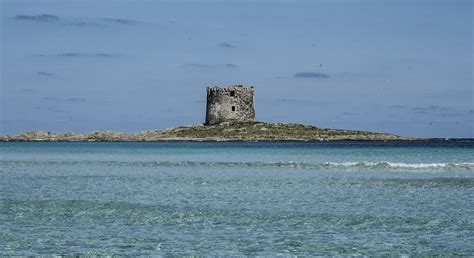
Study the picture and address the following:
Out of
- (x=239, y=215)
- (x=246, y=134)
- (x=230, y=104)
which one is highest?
(x=230, y=104)

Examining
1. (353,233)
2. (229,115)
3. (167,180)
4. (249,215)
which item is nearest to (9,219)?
(249,215)

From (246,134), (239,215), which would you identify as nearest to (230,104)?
(246,134)

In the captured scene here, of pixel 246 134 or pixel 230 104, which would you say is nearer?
pixel 246 134

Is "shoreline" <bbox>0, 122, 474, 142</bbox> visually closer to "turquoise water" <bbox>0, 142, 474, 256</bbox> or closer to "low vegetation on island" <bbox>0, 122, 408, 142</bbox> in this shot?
"low vegetation on island" <bbox>0, 122, 408, 142</bbox>

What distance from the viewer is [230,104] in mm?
117125

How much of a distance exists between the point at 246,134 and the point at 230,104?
5156 millimetres

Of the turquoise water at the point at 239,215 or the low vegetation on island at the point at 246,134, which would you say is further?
the low vegetation on island at the point at 246,134

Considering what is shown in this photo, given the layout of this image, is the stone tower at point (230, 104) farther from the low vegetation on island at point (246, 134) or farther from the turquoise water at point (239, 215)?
the turquoise water at point (239, 215)

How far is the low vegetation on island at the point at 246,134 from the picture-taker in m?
116

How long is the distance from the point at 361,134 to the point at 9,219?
4282 inches

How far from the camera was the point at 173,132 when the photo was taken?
400 ft

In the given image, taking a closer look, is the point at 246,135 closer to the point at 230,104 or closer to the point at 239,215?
the point at 230,104

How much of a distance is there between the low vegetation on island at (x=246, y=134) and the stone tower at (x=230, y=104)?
117 centimetres

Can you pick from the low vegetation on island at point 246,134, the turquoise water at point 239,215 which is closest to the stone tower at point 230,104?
the low vegetation on island at point 246,134
